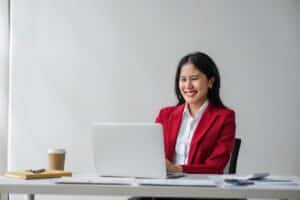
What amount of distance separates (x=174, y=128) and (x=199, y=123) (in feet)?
0.46

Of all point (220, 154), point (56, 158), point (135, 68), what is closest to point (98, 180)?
point (56, 158)

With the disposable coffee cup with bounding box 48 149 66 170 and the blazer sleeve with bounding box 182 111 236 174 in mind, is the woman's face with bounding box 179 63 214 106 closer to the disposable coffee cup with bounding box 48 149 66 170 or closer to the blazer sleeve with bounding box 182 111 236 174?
the blazer sleeve with bounding box 182 111 236 174

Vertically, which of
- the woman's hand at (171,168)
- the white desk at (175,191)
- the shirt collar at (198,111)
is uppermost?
the shirt collar at (198,111)

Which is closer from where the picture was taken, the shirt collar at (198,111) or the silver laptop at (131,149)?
the silver laptop at (131,149)

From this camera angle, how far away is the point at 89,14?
13.5 feet

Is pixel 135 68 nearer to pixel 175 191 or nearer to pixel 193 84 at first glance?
pixel 193 84

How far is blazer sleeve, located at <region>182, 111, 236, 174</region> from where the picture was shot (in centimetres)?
235

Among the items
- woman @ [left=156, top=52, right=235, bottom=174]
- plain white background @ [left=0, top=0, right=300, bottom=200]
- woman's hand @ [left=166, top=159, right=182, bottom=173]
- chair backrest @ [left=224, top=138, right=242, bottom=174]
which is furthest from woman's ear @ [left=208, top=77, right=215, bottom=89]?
plain white background @ [left=0, top=0, right=300, bottom=200]

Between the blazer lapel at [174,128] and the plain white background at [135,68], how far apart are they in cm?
137

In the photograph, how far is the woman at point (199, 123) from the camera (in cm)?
249

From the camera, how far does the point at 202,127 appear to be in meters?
2.53

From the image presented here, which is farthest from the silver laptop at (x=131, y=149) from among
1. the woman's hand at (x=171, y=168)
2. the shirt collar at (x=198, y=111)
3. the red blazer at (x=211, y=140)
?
the shirt collar at (x=198, y=111)

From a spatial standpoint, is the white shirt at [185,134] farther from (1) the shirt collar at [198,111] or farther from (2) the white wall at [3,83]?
(2) the white wall at [3,83]

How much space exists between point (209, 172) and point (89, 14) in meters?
2.11
